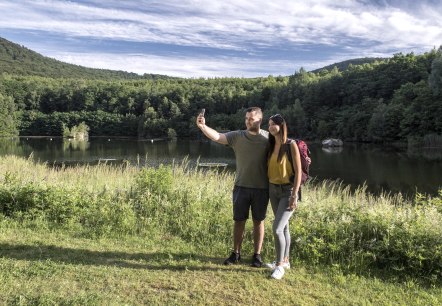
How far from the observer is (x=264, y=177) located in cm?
470

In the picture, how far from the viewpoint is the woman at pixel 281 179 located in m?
4.38

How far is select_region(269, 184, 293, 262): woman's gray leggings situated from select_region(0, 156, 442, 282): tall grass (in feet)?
2.18

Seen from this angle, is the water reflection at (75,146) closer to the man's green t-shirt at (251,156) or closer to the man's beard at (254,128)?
the man's green t-shirt at (251,156)

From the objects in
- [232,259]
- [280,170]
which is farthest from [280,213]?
[232,259]

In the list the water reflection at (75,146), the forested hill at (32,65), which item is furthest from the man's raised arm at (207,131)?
the forested hill at (32,65)

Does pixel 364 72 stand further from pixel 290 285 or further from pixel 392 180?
pixel 290 285

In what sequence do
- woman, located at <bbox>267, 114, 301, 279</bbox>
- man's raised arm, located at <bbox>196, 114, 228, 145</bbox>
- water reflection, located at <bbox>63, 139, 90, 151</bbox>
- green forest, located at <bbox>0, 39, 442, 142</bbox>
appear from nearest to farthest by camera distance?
woman, located at <bbox>267, 114, 301, 279</bbox>, man's raised arm, located at <bbox>196, 114, 228, 145</bbox>, water reflection, located at <bbox>63, 139, 90, 151</bbox>, green forest, located at <bbox>0, 39, 442, 142</bbox>

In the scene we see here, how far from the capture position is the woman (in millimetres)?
4375

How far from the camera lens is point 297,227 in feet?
17.8

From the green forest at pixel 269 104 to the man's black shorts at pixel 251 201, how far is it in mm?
52228

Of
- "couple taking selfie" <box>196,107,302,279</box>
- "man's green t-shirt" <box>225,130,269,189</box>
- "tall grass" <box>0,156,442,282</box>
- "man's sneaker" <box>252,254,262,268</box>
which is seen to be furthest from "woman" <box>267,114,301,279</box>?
"tall grass" <box>0,156,442,282</box>

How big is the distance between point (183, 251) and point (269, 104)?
9185 cm

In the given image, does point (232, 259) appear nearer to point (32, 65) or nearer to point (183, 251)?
point (183, 251)

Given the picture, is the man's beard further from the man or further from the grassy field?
the grassy field
